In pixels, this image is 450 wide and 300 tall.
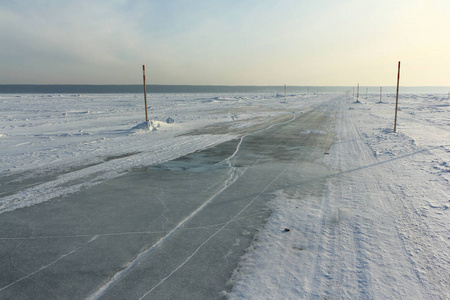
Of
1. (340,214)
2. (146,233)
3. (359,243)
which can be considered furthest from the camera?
(340,214)

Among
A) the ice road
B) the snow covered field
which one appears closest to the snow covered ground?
the snow covered field

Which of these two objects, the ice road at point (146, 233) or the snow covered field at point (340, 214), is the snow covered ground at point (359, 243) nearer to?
the snow covered field at point (340, 214)

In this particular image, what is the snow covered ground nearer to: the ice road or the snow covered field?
the snow covered field

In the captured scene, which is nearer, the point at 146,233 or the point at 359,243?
the point at 359,243

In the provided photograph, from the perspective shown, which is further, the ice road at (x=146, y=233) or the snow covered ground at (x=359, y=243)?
the ice road at (x=146, y=233)

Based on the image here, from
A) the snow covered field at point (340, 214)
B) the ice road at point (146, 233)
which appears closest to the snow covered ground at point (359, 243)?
the snow covered field at point (340, 214)

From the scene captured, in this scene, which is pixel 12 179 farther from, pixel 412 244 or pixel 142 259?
pixel 412 244

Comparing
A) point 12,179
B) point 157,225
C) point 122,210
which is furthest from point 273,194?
point 12,179

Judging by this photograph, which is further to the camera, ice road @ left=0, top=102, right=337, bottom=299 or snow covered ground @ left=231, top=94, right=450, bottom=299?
ice road @ left=0, top=102, right=337, bottom=299

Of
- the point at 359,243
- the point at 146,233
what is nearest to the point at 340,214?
the point at 359,243

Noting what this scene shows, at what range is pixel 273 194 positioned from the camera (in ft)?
21.9

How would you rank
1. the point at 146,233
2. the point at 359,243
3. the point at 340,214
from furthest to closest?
the point at 340,214, the point at 146,233, the point at 359,243

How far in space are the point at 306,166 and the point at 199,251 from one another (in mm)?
5752

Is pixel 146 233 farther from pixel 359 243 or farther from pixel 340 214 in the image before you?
pixel 340 214
